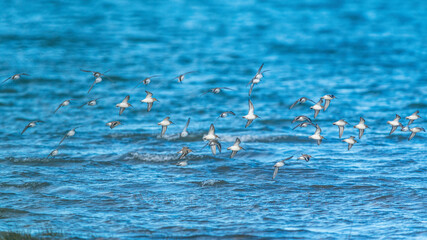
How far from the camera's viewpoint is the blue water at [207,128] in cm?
1235

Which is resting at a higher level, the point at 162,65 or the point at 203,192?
the point at 203,192

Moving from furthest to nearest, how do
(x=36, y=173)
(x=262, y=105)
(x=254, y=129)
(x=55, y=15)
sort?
(x=55, y=15) → (x=262, y=105) → (x=254, y=129) → (x=36, y=173)

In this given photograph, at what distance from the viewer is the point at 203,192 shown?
555 inches

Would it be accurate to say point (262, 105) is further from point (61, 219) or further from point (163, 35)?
point (163, 35)

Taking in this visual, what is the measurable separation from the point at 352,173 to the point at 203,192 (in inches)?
162

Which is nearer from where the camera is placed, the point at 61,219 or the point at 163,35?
the point at 61,219

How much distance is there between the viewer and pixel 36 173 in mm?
15477

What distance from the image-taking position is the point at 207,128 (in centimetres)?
2130

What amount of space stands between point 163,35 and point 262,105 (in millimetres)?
18914

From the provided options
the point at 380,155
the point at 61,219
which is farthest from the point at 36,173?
the point at 380,155

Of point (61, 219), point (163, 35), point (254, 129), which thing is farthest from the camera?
point (163, 35)

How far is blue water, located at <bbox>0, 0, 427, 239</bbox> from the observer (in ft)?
40.5

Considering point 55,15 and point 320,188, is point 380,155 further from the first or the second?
point 55,15

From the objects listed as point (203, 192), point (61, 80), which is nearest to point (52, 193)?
point (203, 192)
